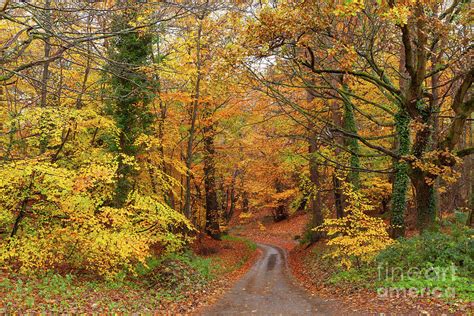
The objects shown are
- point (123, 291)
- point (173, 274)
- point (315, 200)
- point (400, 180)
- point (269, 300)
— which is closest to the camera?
point (123, 291)

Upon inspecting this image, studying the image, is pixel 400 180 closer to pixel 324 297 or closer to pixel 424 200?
pixel 424 200

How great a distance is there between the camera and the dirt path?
9467mm

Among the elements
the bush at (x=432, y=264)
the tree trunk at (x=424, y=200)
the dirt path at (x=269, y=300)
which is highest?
the tree trunk at (x=424, y=200)

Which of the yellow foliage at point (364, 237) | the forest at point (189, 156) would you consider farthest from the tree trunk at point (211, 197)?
the yellow foliage at point (364, 237)

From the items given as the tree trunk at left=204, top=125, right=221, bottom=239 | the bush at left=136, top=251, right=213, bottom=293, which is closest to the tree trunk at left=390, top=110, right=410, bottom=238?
the bush at left=136, top=251, right=213, bottom=293

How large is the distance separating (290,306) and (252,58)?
709 centimetres

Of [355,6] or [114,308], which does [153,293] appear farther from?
[355,6]

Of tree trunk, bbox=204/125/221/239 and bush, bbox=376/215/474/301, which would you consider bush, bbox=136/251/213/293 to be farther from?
tree trunk, bbox=204/125/221/239

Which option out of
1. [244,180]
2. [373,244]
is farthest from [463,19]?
[244,180]

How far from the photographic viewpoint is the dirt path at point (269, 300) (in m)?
9.47

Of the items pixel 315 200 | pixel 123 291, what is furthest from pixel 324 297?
pixel 315 200

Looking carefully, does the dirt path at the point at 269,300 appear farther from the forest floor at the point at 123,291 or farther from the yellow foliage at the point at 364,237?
the yellow foliage at the point at 364,237

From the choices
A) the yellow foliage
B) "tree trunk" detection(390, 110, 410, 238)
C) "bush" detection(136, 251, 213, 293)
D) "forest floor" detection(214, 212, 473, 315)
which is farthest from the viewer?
"bush" detection(136, 251, 213, 293)

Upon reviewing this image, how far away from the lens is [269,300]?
11.0m
